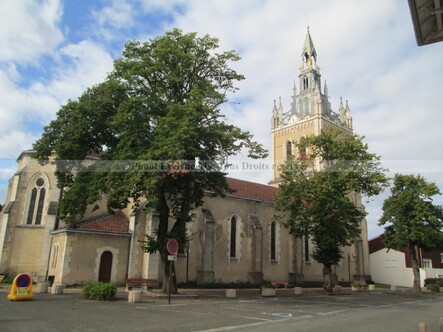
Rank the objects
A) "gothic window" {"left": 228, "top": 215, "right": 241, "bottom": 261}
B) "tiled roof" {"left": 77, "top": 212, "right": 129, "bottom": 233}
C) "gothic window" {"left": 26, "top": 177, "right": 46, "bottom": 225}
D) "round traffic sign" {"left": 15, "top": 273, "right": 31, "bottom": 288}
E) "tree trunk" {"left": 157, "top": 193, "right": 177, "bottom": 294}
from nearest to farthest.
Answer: "round traffic sign" {"left": 15, "top": 273, "right": 31, "bottom": 288}
"tree trunk" {"left": 157, "top": 193, "right": 177, "bottom": 294}
"tiled roof" {"left": 77, "top": 212, "right": 129, "bottom": 233}
"gothic window" {"left": 26, "top": 177, "right": 46, "bottom": 225}
"gothic window" {"left": 228, "top": 215, "right": 241, "bottom": 261}

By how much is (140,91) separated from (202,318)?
13634mm

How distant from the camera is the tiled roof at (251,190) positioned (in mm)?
36372

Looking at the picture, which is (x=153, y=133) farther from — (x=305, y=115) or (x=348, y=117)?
(x=348, y=117)

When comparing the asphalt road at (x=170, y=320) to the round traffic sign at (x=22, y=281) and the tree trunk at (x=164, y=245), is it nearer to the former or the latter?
the round traffic sign at (x=22, y=281)

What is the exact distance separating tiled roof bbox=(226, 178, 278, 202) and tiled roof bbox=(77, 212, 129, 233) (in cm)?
1169

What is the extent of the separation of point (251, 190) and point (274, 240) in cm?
578

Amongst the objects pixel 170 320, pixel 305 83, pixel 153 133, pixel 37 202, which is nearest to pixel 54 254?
pixel 37 202

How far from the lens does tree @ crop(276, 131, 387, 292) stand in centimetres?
2794

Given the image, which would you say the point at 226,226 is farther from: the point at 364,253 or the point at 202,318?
the point at 364,253

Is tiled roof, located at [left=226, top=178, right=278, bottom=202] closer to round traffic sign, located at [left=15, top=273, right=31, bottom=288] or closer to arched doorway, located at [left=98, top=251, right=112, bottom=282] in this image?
arched doorway, located at [left=98, top=251, right=112, bottom=282]

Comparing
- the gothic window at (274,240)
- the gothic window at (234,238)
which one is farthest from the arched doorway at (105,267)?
the gothic window at (274,240)

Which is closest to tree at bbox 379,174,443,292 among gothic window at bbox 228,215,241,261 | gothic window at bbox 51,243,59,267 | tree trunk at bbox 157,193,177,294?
gothic window at bbox 228,215,241,261

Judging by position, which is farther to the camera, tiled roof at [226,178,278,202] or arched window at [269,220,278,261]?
arched window at [269,220,278,261]

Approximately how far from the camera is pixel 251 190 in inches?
1524
